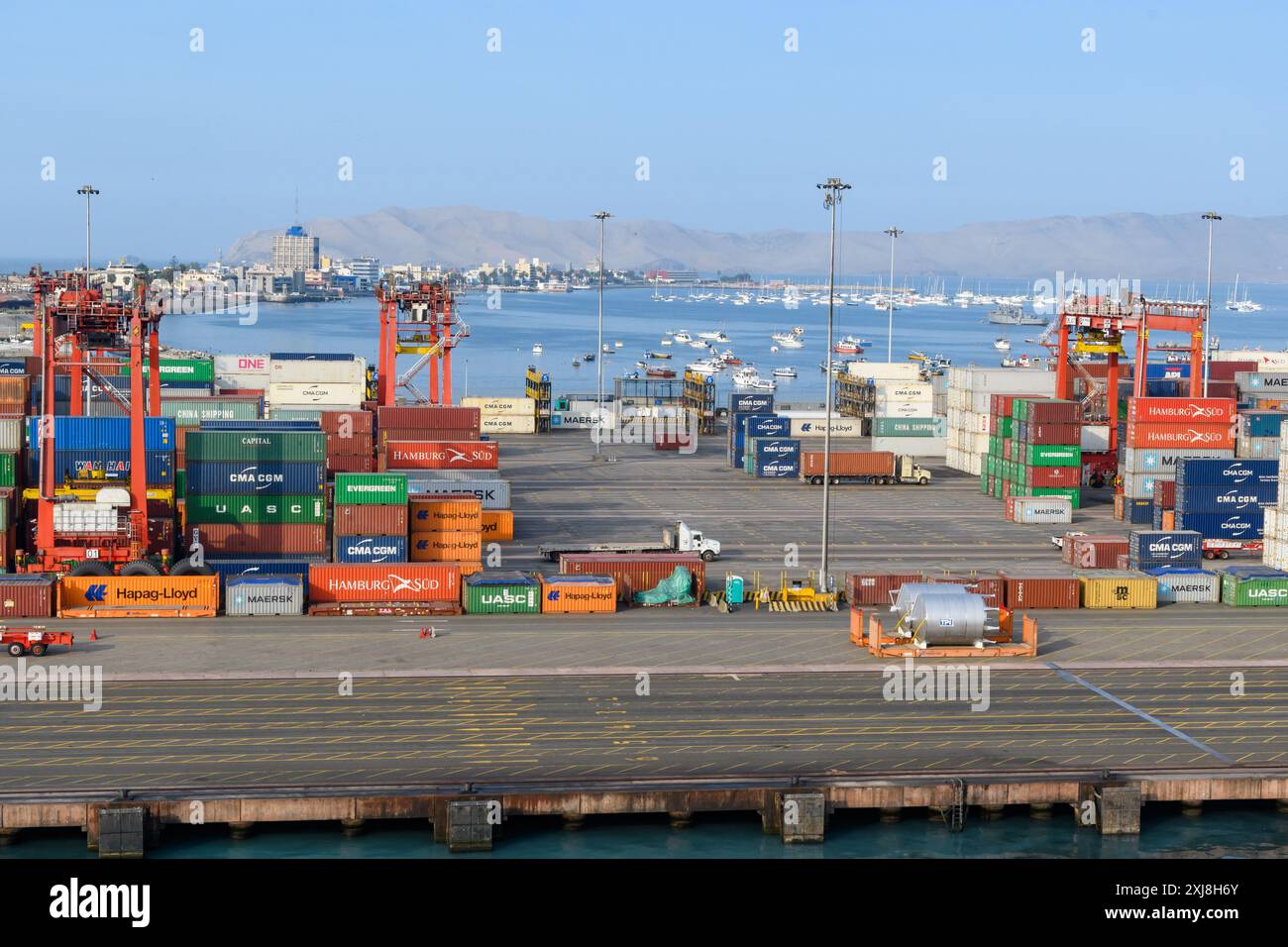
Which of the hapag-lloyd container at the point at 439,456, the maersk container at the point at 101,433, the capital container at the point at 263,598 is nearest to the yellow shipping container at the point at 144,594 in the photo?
the capital container at the point at 263,598

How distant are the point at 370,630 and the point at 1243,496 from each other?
1725 inches

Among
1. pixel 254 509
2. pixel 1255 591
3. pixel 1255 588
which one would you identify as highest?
pixel 254 509

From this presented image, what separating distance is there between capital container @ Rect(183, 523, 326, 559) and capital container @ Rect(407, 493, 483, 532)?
3.73 meters

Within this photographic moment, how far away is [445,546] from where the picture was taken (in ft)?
213

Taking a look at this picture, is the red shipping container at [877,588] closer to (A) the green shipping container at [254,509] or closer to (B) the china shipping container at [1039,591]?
(B) the china shipping container at [1039,591]

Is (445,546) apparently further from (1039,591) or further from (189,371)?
(189,371)

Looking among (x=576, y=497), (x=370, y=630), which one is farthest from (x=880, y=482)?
(x=370, y=630)

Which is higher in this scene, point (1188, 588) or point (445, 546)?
Result: point (445, 546)

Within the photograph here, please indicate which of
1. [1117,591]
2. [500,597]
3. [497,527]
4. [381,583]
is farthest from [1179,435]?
[381,583]

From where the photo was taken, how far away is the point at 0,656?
48938 millimetres

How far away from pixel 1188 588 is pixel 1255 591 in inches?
97.4

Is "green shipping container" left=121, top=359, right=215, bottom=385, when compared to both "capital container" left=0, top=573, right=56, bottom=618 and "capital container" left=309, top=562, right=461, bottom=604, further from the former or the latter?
"capital container" left=0, top=573, right=56, bottom=618

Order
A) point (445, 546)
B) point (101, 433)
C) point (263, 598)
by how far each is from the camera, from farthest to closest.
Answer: point (445, 546), point (101, 433), point (263, 598)
